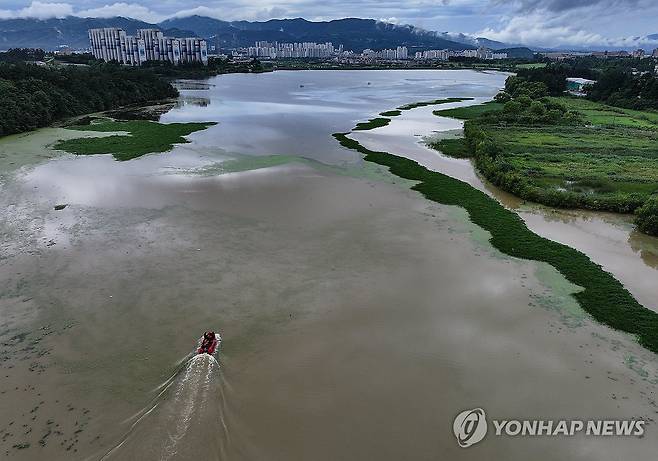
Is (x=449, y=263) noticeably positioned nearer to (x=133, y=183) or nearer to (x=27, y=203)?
(x=133, y=183)

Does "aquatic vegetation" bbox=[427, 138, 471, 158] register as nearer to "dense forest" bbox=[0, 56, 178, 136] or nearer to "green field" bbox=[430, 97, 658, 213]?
"green field" bbox=[430, 97, 658, 213]

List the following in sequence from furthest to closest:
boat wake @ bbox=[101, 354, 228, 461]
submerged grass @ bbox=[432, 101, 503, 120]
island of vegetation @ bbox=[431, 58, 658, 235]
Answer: submerged grass @ bbox=[432, 101, 503, 120]
island of vegetation @ bbox=[431, 58, 658, 235]
boat wake @ bbox=[101, 354, 228, 461]

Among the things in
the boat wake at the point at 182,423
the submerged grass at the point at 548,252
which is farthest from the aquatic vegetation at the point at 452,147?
the boat wake at the point at 182,423

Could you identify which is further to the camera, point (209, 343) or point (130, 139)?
point (130, 139)

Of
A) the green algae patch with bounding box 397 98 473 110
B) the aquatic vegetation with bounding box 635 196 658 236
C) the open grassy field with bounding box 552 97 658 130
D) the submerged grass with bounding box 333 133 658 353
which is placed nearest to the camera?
the submerged grass with bounding box 333 133 658 353

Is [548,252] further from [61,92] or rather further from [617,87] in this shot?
[617,87]

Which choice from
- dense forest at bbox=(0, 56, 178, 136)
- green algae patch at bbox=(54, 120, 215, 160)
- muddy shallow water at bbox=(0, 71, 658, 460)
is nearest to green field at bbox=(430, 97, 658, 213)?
muddy shallow water at bbox=(0, 71, 658, 460)

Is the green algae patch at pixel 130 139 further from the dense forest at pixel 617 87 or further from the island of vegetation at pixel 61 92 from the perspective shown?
the dense forest at pixel 617 87

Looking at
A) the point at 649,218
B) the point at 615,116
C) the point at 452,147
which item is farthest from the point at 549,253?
the point at 615,116
